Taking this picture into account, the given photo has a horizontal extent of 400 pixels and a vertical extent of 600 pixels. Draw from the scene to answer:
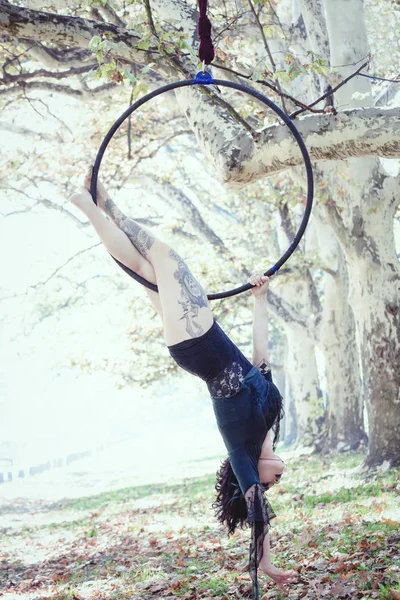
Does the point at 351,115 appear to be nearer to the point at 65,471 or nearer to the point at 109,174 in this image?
the point at 109,174

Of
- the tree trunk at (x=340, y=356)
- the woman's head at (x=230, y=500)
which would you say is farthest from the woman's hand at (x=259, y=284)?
the tree trunk at (x=340, y=356)

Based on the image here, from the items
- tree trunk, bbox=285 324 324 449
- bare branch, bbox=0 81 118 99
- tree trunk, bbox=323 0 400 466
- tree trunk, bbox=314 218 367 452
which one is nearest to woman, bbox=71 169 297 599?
tree trunk, bbox=323 0 400 466

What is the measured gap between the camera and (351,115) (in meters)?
4.99

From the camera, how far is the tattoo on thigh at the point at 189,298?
4.12 meters

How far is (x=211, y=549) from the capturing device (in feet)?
20.8

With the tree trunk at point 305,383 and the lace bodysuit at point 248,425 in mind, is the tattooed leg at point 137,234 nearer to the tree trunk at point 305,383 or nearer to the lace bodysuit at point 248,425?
the lace bodysuit at point 248,425

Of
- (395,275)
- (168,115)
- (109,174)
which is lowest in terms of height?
(395,275)

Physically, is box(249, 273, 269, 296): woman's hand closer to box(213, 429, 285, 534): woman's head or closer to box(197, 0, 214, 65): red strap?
box(213, 429, 285, 534): woman's head

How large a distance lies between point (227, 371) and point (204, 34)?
2.02 meters

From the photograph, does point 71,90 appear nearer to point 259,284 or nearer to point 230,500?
point 259,284

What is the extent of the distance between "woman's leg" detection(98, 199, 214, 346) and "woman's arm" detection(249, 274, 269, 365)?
1.19 ft

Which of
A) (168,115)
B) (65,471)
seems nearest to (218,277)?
(168,115)

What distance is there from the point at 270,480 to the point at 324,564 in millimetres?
1010

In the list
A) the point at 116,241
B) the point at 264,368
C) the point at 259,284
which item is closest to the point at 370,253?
the point at 259,284
